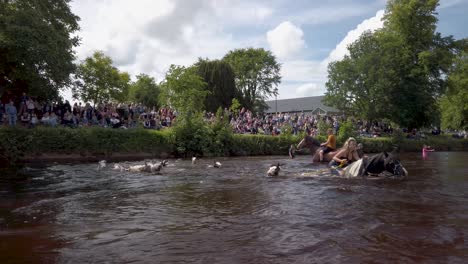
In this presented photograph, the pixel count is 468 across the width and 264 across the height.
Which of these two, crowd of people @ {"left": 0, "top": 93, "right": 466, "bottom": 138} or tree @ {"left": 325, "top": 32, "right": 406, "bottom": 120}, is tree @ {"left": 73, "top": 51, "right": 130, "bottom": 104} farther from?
tree @ {"left": 325, "top": 32, "right": 406, "bottom": 120}

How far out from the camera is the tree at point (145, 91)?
82.8 meters

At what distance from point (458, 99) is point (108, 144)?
5438 cm

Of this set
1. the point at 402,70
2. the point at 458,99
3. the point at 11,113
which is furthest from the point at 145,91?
the point at 11,113

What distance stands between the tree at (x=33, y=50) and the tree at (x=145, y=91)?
56543 millimetres

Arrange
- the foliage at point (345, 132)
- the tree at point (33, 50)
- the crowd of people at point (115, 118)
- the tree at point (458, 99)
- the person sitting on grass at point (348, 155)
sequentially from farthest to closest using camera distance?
1. the tree at point (458, 99)
2. the foliage at point (345, 132)
3. the crowd of people at point (115, 118)
4. the tree at point (33, 50)
5. the person sitting on grass at point (348, 155)

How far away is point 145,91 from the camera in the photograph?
3314 inches

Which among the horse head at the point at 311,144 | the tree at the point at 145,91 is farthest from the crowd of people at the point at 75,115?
the tree at the point at 145,91

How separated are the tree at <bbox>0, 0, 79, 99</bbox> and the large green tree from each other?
3984 cm

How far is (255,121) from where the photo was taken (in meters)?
39.1

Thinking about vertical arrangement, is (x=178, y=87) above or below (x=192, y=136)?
above

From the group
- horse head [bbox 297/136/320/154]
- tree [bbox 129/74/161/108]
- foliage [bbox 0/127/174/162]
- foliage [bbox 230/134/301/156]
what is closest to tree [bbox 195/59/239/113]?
tree [bbox 129/74/161/108]

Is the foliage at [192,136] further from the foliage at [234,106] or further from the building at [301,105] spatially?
the building at [301,105]

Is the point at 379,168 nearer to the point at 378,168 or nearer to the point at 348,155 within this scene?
the point at 378,168

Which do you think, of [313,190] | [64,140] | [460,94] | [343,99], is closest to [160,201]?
[313,190]
